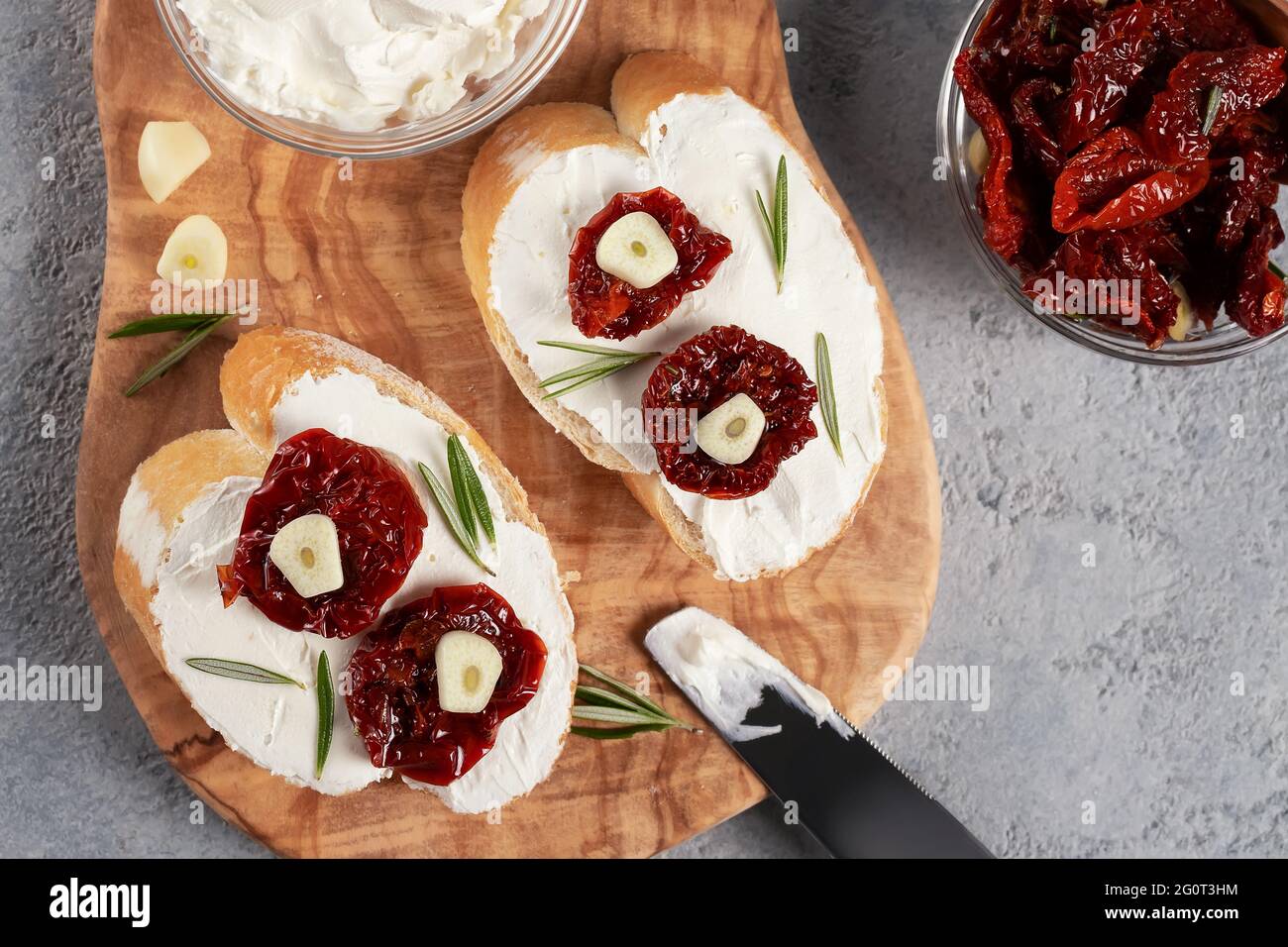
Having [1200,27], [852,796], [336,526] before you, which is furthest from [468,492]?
[1200,27]

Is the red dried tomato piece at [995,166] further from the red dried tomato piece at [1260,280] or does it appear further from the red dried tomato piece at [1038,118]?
the red dried tomato piece at [1260,280]

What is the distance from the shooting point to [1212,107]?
102 inches

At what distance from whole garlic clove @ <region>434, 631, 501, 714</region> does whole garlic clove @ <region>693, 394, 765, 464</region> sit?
0.80 metres

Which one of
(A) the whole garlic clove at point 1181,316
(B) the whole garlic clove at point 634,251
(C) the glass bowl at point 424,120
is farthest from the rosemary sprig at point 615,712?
(A) the whole garlic clove at point 1181,316

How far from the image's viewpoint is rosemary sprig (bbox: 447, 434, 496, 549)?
9.25 feet

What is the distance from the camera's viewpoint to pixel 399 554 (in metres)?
2.69

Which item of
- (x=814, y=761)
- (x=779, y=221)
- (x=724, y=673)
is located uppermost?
(x=779, y=221)

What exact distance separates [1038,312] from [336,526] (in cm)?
208

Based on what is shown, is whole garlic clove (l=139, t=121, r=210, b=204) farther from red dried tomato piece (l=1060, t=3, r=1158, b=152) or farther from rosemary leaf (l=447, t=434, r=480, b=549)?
red dried tomato piece (l=1060, t=3, r=1158, b=152)

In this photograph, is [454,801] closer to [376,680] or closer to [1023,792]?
[376,680]

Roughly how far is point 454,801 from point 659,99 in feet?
6.84

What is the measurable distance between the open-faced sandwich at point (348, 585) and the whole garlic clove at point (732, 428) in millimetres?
594

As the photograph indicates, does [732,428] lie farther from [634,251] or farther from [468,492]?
[468,492]

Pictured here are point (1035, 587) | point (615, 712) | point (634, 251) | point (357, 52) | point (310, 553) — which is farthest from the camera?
point (1035, 587)
